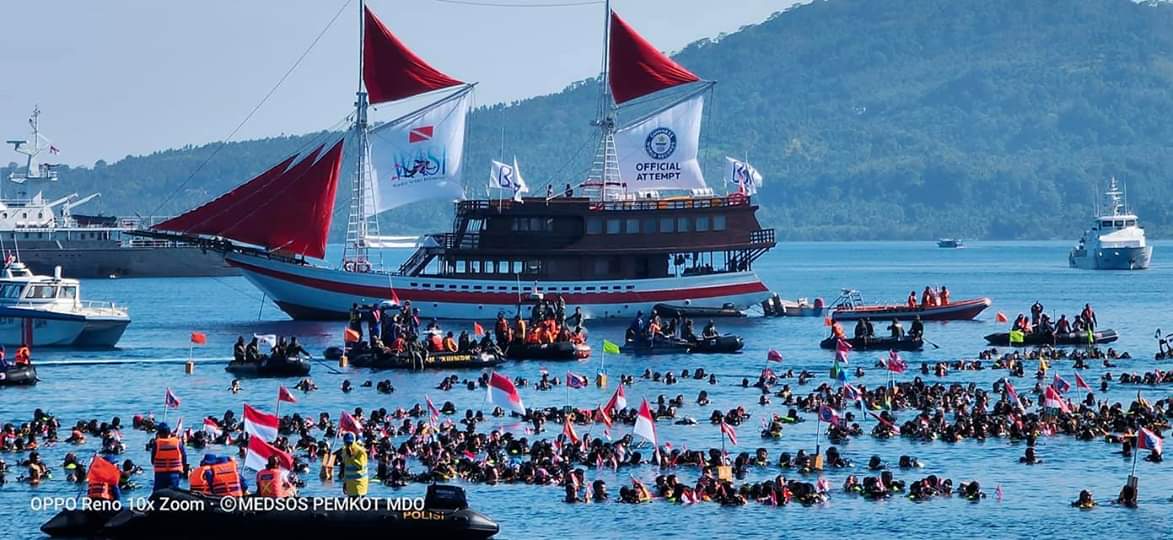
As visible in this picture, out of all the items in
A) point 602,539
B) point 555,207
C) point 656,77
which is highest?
point 656,77

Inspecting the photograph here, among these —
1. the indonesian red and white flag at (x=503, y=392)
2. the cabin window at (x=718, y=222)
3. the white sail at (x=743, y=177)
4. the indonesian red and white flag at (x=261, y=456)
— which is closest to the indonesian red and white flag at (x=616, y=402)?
the indonesian red and white flag at (x=503, y=392)

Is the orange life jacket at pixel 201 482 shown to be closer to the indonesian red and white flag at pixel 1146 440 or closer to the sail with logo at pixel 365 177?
the indonesian red and white flag at pixel 1146 440

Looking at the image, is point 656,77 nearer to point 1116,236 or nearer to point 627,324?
point 627,324

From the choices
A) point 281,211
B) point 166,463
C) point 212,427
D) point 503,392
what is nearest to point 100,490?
point 166,463

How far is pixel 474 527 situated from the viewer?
134 feet

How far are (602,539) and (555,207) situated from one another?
62.3 m

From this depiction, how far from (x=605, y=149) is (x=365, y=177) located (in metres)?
14.3

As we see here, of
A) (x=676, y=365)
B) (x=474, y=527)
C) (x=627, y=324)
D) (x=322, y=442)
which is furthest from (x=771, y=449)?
Result: (x=627, y=324)

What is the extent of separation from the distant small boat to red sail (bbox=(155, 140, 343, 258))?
2780 cm

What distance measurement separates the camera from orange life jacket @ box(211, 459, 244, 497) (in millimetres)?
40875

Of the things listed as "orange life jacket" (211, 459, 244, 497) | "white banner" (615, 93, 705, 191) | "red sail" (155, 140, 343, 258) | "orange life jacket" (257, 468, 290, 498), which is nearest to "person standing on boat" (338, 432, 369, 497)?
"orange life jacket" (257, 468, 290, 498)

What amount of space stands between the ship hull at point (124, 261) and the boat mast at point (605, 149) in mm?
76566

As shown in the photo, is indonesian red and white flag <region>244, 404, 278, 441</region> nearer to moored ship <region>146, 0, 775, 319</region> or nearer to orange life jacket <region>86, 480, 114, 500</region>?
orange life jacket <region>86, 480, 114, 500</region>

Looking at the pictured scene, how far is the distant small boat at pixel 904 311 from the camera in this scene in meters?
104
